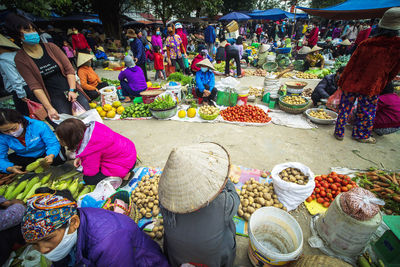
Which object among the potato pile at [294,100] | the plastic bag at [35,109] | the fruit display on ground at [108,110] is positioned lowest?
the fruit display on ground at [108,110]

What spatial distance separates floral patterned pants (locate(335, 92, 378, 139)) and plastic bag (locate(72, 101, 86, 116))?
567 cm

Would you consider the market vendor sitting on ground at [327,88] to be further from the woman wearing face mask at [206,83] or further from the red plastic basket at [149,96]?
the red plastic basket at [149,96]

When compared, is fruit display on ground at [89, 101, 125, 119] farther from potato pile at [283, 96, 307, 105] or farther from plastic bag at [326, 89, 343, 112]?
plastic bag at [326, 89, 343, 112]

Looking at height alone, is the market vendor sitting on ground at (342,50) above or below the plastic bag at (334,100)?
above

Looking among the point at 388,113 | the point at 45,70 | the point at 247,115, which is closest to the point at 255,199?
the point at 247,115

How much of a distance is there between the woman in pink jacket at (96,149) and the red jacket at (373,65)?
437cm

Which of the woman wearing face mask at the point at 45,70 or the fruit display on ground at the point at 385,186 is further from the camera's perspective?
the woman wearing face mask at the point at 45,70

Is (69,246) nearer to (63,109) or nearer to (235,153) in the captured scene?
(235,153)

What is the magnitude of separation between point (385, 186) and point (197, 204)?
9.92 feet

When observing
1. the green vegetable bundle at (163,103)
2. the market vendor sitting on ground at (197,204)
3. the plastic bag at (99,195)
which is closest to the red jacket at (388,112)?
the market vendor sitting on ground at (197,204)

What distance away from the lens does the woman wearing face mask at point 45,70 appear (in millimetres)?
2664

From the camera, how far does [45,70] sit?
10.1 feet

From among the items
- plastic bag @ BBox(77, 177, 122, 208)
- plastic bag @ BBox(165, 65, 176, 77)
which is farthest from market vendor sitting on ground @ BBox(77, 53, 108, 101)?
plastic bag @ BBox(77, 177, 122, 208)

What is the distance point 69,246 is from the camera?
1281mm
